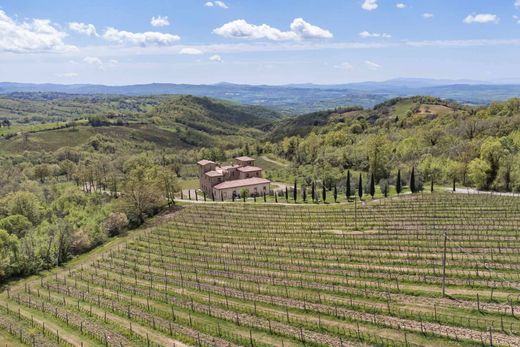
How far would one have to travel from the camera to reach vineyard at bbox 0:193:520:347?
3188 cm

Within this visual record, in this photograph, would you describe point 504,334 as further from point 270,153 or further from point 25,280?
point 270,153

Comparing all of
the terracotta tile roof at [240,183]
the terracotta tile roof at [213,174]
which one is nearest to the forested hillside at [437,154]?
the terracotta tile roof at [240,183]

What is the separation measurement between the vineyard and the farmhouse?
106ft

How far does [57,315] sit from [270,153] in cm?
15263

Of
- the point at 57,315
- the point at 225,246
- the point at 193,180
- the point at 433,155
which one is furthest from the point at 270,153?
the point at 57,315

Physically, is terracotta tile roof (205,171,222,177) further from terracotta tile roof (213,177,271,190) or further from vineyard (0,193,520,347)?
vineyard (0,193,520,347)

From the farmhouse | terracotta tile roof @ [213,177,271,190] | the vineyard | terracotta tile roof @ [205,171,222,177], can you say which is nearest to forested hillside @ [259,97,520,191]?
the farmhouse

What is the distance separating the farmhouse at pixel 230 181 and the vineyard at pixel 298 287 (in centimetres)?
3230

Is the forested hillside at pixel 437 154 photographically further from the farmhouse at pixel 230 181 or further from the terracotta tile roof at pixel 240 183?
the terracotta tile roof at pixel 240 183

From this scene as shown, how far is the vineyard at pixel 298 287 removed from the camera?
31875 millimetres

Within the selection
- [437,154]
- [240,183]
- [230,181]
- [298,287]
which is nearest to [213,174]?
[230,181]

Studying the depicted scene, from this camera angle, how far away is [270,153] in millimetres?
188250

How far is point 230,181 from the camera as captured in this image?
10719 centimetres

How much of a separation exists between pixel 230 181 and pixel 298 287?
222ft
